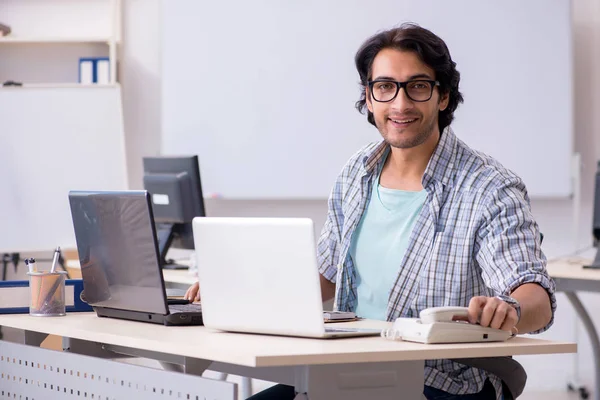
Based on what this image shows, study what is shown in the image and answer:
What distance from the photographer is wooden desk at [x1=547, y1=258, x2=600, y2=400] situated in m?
3.54

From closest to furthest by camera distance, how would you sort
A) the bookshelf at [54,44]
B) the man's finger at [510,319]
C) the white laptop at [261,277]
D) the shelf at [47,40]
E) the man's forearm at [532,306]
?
the white laptop at [261,277] → the man's finger at [510,319] → the man's forearm at [532,306] → the shelf at [47,40] → the bookshelf at [54,44]

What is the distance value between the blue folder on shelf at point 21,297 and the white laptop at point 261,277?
0.62 m

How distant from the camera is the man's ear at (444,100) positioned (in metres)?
2.28

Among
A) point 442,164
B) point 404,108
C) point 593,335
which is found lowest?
point 593,335

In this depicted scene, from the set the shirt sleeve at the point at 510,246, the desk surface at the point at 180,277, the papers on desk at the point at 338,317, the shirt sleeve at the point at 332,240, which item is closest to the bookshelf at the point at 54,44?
the desk surface at the point at 180,277

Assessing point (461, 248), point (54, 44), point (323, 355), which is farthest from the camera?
point (54, 44)

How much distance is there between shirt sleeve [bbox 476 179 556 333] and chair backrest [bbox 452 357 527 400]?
0.32 feet

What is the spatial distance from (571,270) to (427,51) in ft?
6.14

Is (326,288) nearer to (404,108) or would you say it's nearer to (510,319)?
(404,108)

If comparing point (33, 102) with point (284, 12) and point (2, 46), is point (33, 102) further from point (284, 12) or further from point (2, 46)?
point (284, 12)

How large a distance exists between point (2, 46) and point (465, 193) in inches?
149

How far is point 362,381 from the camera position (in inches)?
61.4

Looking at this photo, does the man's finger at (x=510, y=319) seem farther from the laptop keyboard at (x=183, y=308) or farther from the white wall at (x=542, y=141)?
the white wall at (x=542, y=141)

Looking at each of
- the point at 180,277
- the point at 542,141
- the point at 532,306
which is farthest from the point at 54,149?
the point at 532,306
